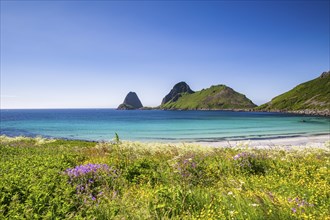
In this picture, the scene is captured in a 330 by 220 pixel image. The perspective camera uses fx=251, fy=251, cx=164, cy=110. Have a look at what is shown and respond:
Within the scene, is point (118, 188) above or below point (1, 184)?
below

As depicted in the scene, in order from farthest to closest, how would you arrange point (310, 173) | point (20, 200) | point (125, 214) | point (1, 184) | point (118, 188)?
point (310, 173)
point (118, 188)
point (1, 184)
point (20, 200)
point (125, 214)

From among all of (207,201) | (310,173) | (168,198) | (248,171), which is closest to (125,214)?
(168,198)

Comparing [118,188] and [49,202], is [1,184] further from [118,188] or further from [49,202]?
[118,188]

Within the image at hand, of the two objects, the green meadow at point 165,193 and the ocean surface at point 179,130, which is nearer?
the green meadow at point 165,193

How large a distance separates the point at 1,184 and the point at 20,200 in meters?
0.88

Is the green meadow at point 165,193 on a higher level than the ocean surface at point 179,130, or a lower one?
higher

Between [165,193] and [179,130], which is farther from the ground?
[165,193]

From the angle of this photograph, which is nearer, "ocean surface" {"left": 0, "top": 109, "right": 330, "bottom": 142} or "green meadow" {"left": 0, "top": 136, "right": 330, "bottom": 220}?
"green meadow" {"left": 0, "top": 136, "right": 330, "bottom": 220}

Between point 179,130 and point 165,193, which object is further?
point 179,130

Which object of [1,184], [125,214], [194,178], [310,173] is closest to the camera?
[125,214]

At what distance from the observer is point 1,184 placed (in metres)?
6.09

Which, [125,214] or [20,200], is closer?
[125,214]

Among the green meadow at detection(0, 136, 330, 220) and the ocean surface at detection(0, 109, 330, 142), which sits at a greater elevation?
the green meadow at detection(0, 136, 330, 220)

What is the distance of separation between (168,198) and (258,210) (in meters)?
1.95
